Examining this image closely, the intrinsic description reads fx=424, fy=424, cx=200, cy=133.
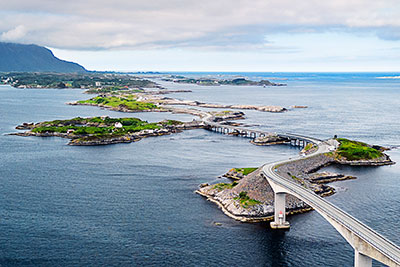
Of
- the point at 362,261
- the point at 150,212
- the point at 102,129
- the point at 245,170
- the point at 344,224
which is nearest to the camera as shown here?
the point at 362,261

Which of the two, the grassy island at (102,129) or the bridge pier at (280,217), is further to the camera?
the grassy island at (102,129)

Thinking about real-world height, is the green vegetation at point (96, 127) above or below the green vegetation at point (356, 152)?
above

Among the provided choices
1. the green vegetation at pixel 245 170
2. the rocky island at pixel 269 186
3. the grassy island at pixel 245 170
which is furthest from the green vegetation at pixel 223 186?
the green vegetation at pixel 245 170

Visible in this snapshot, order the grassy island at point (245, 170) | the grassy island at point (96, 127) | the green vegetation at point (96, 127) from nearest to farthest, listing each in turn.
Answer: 1. the grassy island at point (245, 170)
2. the green vegetation at point (96, 127)
3. the grassy island at point (96, 127)

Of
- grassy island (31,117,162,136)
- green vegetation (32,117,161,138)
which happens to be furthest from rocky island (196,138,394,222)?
grassy island (31,117,162,136)

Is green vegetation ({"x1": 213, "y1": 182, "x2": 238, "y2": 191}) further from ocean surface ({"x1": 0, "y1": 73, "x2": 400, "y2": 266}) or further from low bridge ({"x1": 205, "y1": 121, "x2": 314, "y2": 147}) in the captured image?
low bridge ({"x1": 205, "y1": 121, "x2": 314, "y2": 147})

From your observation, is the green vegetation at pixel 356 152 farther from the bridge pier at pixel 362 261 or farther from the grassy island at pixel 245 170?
the bridge pier at pixel 362 261

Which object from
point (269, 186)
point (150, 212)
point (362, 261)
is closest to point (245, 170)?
point (269, 186)

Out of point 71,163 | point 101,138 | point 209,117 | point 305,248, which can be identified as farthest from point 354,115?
point 305,248

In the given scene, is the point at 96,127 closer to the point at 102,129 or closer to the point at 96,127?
the point at 96,127
